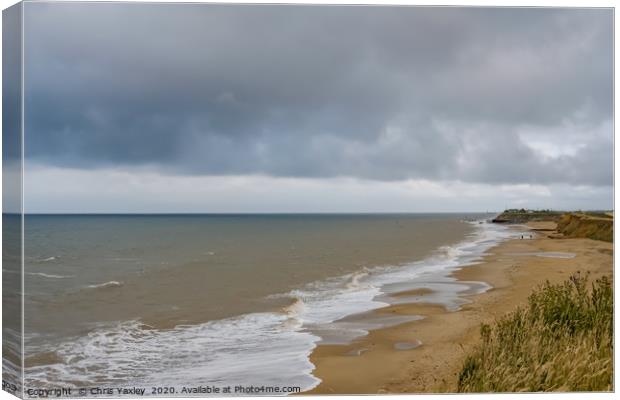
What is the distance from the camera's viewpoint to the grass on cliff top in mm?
5422

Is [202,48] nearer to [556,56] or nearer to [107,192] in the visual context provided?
[107,192]

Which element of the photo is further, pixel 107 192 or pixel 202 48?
pixel 107 192

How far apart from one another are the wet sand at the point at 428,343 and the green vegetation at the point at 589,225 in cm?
15

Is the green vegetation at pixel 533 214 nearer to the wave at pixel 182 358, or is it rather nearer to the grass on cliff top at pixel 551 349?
the grass on cliff top at pixel 551 349

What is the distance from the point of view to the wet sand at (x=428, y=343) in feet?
20.0

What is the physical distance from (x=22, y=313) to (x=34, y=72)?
2829mm

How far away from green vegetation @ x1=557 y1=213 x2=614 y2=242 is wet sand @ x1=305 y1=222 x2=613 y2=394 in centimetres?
15

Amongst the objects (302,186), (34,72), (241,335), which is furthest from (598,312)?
(34,72)

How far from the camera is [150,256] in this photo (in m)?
23.2

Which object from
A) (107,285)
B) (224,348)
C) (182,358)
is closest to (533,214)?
(224,348)

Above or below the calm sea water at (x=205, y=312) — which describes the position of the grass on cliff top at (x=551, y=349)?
above

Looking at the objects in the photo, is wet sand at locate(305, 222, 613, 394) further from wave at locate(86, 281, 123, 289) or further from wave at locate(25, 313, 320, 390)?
wave at locate(86, 281, 123, 289)

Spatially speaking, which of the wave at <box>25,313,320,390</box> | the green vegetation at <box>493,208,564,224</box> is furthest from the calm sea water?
the green vegetation at <box>493,208,564,224</box>

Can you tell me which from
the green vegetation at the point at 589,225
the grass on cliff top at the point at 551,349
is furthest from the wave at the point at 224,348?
the green vegetation at the point at 589,225
